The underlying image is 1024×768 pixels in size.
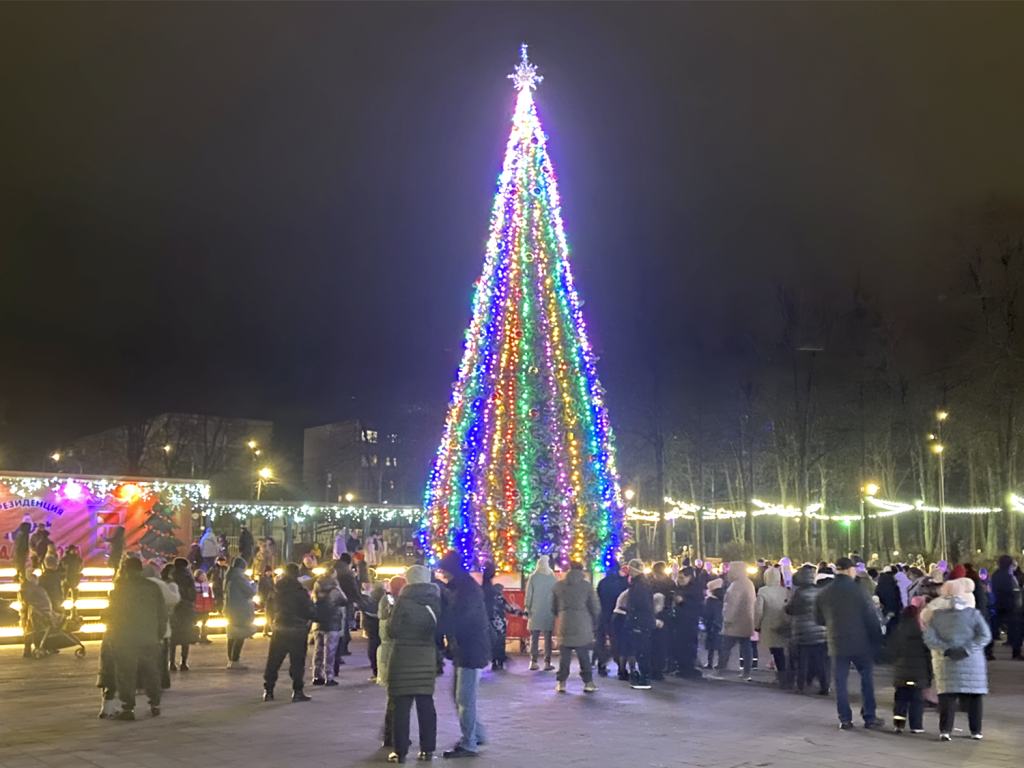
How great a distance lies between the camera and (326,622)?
557 inches

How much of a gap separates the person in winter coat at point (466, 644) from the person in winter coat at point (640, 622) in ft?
18.0

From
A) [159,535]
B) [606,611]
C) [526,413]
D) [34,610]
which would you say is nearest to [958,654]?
[606,611]

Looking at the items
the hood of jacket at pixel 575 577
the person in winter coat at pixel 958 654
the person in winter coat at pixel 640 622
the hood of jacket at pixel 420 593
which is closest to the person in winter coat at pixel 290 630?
the hood of jacket at pixel 575 577

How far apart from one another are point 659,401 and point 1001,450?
12.9 meters

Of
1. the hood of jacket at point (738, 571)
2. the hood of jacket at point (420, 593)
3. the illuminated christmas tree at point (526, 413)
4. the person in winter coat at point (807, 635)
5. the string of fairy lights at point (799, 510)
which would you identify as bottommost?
the person in winter coat at point (807, 635)

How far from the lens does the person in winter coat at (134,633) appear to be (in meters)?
10.9

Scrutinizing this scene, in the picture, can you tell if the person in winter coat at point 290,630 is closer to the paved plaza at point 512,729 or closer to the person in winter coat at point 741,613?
the paved plaza at point 512,729

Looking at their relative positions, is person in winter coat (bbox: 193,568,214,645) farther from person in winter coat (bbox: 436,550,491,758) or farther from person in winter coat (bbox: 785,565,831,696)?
person in winter coat (bbox: 436,550,491,758)

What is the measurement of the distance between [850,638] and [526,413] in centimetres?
1256

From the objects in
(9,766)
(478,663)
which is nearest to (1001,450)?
(478,663)

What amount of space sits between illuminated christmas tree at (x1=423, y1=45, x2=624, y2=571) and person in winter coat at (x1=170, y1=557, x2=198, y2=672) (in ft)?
25.4

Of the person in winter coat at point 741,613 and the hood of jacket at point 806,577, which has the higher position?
the hood of jacket at point 806,577

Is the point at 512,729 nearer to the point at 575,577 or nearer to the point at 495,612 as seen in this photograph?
the point at 575,577

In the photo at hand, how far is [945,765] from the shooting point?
8.81m
